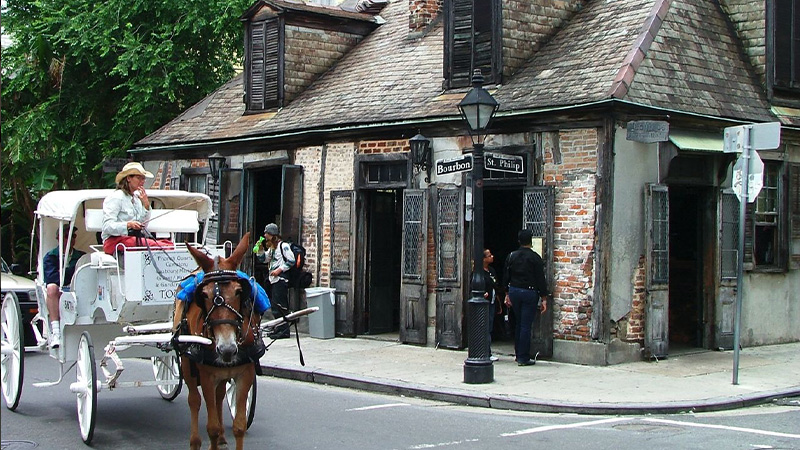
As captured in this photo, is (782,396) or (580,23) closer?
(782,396)

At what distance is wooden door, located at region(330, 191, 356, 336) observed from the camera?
16609 millimetres

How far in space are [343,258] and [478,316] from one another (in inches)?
212

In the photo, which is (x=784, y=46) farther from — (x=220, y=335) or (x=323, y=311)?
(x=220, y=335)

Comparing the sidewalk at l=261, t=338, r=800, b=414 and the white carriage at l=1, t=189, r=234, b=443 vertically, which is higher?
the white carriage at l=1, t=189, r=234, b=443

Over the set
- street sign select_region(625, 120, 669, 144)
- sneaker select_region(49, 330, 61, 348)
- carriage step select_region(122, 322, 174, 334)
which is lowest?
sneaker select_region(49, 330, 61, 348)

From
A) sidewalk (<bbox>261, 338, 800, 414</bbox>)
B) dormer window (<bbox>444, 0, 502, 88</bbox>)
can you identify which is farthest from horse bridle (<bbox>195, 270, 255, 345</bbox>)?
dormer window (<bbox>444, 0, 502, 88</bbox>)

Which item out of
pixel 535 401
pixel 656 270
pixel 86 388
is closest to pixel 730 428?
pixel 535 401

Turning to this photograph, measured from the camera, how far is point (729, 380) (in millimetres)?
11922

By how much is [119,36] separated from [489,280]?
1389 centimetres

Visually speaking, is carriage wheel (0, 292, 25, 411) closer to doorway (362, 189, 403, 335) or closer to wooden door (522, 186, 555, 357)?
wooden door (522, 186, 555, 357)

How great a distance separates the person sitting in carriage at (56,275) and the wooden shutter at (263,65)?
32.3 feet

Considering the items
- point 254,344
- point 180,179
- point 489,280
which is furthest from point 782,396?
point 180,179

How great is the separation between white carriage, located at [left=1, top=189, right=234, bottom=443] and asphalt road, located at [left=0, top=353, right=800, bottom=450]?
0.38 meters

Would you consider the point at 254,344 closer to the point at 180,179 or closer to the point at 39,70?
the point at 180,179
